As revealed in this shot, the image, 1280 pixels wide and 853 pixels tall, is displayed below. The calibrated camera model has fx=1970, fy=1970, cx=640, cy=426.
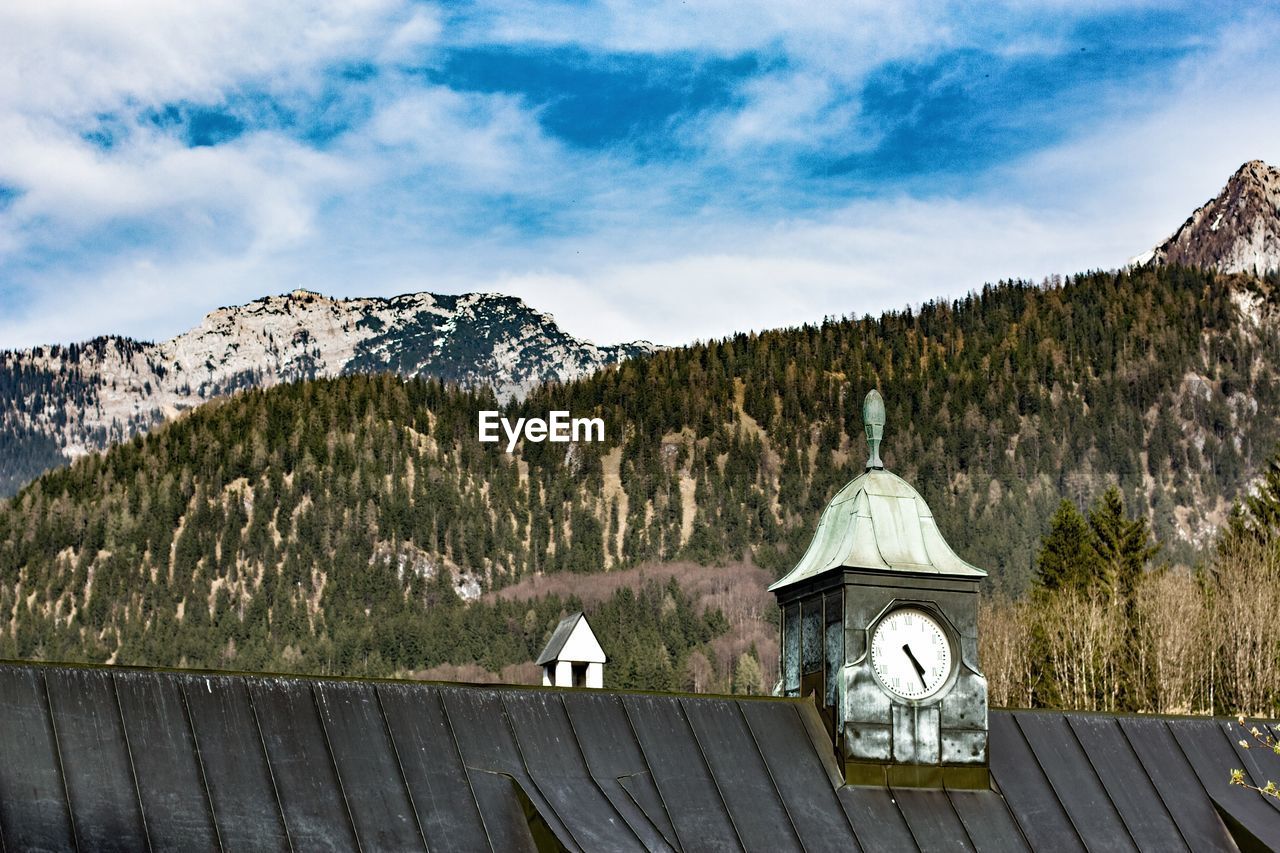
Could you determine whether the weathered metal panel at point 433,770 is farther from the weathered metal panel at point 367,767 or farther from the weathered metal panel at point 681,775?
the weathered metal panel at point 681,775

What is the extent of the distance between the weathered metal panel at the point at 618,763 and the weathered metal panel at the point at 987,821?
14.3 ft

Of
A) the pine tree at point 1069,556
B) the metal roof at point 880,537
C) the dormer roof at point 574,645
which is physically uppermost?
the pine tree at point 1069,556

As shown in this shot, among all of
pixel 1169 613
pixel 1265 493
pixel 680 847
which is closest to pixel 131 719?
pixel 680 847

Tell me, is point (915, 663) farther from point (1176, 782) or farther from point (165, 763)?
point (165, 763)

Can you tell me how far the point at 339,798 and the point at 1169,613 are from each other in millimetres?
70574

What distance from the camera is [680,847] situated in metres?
23.5

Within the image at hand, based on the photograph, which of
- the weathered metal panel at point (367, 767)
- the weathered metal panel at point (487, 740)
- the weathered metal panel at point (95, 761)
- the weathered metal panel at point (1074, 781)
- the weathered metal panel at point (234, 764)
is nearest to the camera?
the weathered metal panel at point (95, 761)

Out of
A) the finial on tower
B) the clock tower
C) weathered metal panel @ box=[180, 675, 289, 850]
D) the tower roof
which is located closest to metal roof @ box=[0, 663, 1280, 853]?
weathered metal panel @ box=[180, 675, 289, 850]

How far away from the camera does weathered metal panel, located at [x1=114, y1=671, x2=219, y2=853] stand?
20922 millimetres

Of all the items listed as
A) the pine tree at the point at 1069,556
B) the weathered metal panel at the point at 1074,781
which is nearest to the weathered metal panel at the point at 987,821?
the weathered metal panel at the point at 1074,781

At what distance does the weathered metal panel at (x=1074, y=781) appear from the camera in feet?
84.7

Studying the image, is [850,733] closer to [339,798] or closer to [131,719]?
[339,798]

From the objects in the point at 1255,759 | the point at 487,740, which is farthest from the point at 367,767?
the point at 1255,759

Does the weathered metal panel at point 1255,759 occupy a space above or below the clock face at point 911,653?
below
